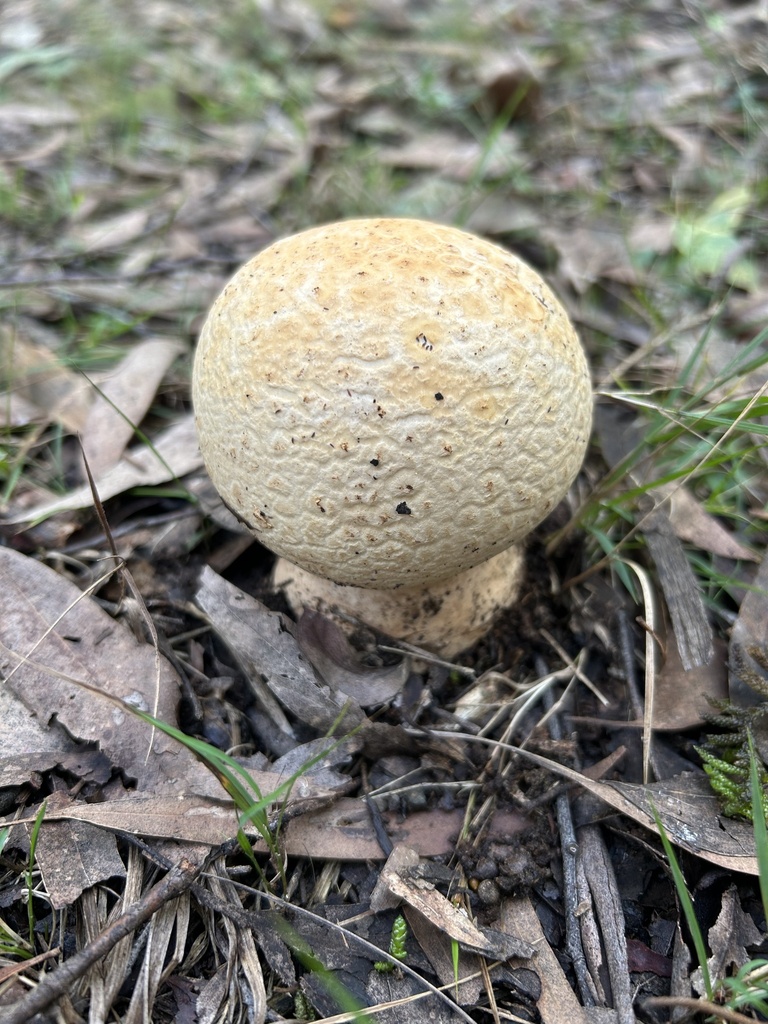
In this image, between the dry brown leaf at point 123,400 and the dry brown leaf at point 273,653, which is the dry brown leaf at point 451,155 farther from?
the dry brown leaf at point 273,653

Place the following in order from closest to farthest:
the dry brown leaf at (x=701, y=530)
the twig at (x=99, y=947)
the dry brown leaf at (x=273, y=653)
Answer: the twig at (x=99, y=947)
the dry brown leaf at (x=273, y=653)
the dry brown leaf at (x=701, y=530)

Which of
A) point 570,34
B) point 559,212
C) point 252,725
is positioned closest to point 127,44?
point 570,34

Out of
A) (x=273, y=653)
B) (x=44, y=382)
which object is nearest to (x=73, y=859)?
(x=273, y=653)

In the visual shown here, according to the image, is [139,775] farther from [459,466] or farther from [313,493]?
[459,466]

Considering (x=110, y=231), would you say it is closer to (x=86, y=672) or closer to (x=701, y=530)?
(x=86, y=672)

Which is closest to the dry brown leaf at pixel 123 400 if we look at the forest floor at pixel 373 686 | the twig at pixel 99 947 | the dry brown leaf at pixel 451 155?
the forest floor at pixel 373 686

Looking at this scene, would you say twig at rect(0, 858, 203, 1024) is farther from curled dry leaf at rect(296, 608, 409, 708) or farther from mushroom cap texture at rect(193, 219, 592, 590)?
mushroom cap texture at rect(193, 219, 592, 590)

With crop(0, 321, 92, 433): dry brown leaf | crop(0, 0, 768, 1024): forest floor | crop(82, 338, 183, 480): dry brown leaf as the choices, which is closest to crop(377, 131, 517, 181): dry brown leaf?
crop(0, 0, 768, 1024): forest floor
